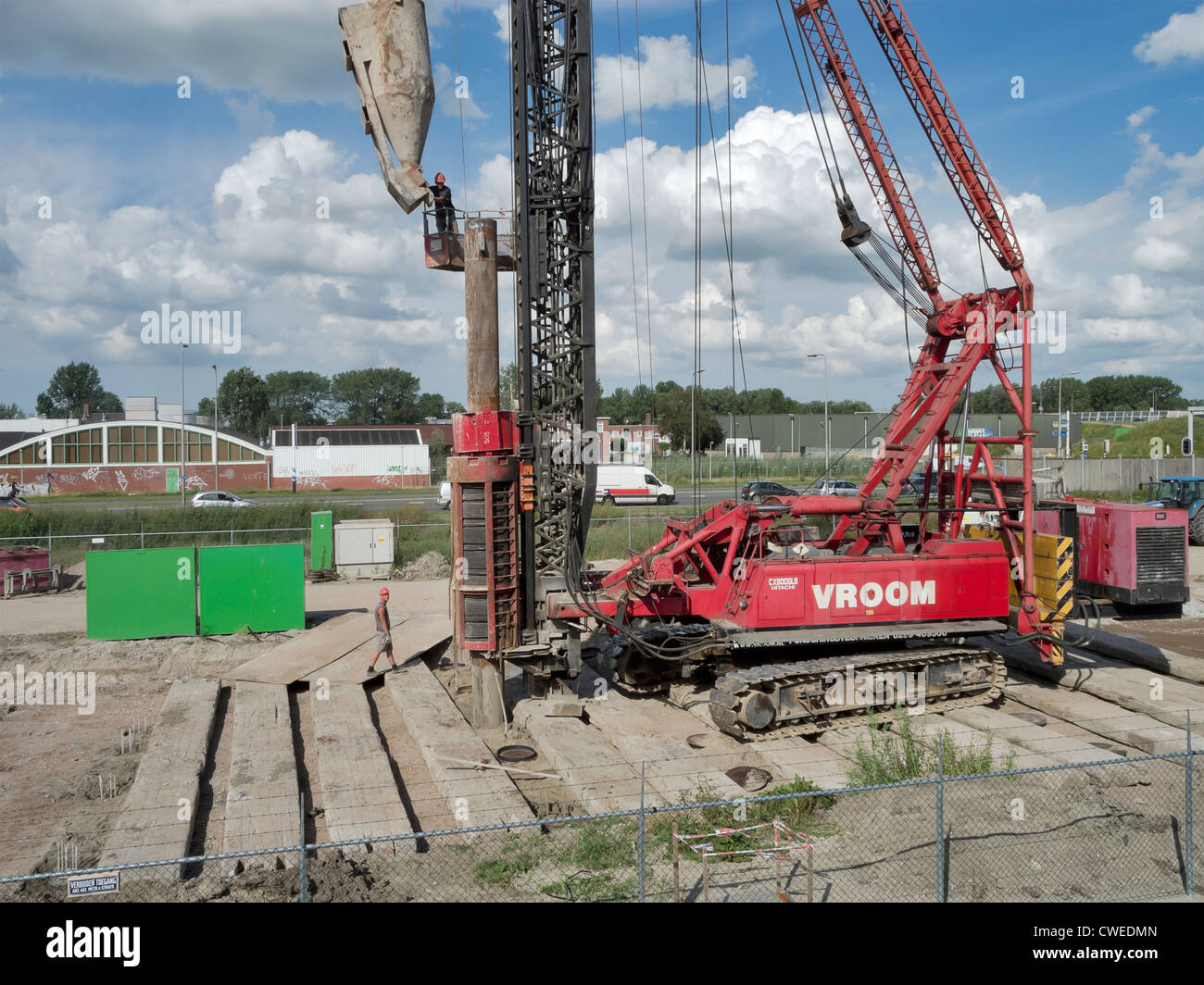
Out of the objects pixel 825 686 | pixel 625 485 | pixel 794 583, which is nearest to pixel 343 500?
pixel 625 485

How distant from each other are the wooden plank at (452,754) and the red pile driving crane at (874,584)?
2.37 metres

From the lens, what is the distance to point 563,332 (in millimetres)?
13914

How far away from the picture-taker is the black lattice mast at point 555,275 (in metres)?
13.3

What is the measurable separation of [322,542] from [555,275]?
14.9 meters

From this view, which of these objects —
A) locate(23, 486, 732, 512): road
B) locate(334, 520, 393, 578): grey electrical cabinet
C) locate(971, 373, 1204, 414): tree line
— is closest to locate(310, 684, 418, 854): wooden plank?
locate(334, 520, 393, 578): grey electrical cabinet

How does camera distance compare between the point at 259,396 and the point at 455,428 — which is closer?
the point at 455,428

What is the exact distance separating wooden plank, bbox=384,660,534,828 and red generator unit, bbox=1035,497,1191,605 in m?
11.5

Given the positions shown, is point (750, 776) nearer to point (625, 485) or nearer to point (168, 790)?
point (168, 790)

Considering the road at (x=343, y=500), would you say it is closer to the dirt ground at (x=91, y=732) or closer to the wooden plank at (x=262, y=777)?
the dirt ground at (x=91, y=732)

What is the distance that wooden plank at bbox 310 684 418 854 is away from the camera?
8891 mm

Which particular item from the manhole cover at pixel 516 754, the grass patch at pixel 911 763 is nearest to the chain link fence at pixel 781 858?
the grass patch at pixel 911 763
